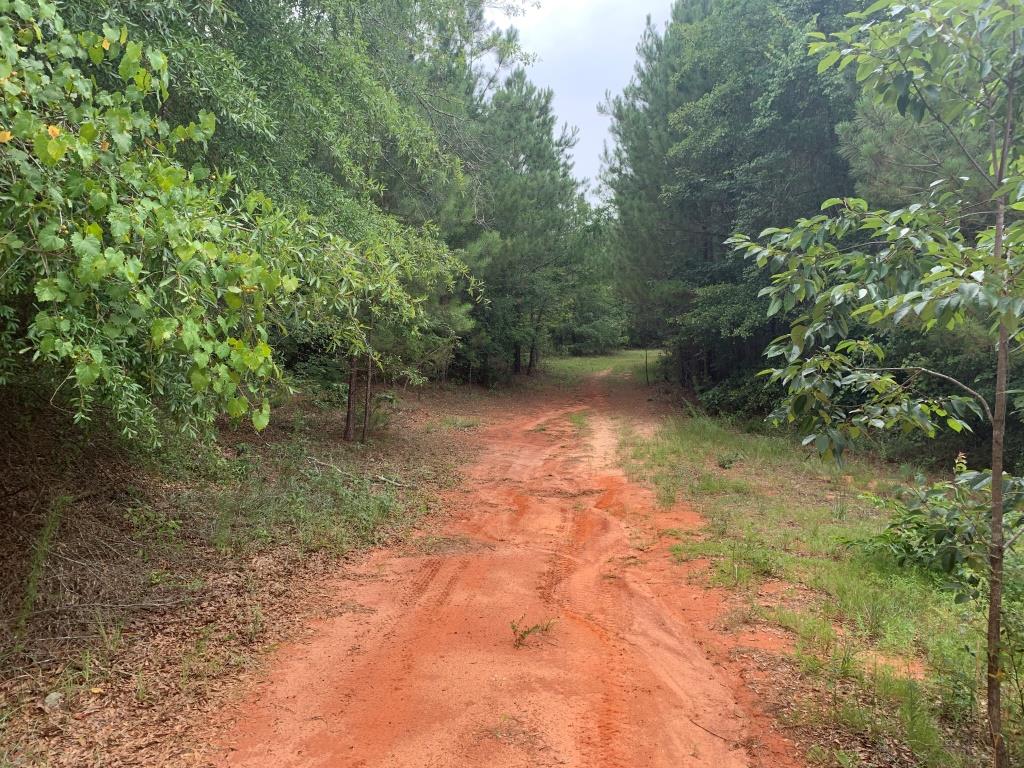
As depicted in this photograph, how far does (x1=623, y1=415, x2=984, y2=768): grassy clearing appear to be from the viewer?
2984mm

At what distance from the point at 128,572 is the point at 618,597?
3.64 metres

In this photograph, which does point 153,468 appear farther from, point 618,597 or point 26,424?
point 618,597

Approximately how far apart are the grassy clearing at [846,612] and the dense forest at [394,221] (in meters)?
0.28

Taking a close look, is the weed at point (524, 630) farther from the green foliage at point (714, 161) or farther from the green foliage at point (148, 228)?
the green foliage at point (714, 161)

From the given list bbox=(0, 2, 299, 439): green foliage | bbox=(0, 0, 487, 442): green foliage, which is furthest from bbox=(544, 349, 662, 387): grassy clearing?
bbox=(0, 2, 299, 439): green foliage

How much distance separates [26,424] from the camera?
465 centimetres

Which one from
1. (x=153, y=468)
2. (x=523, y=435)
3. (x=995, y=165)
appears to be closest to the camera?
(x=995, y=165)

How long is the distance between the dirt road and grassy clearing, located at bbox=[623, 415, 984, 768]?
37 centimetres

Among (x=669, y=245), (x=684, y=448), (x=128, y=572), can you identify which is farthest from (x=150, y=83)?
(x=669, y=245)

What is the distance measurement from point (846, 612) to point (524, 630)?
90.1 inches

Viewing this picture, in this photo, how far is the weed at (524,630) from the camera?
390 cm

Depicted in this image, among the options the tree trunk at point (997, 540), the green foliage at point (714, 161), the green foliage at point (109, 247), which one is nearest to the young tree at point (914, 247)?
the tree trunk at point (997, 540)

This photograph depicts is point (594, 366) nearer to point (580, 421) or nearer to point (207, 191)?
point (580, 421)

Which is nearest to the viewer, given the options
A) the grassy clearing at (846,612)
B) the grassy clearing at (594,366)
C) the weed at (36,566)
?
the grassy clearing at (846,612)
